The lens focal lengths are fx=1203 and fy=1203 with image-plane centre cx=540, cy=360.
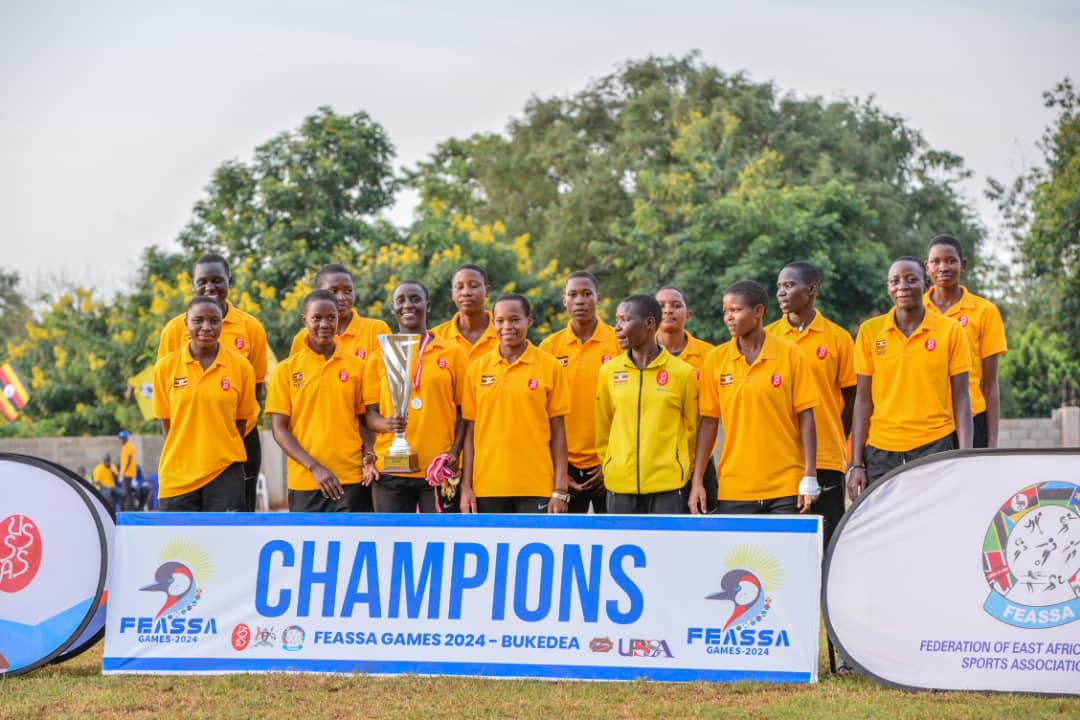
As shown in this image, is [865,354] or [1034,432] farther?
[1034,432]

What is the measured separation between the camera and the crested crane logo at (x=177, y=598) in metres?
6.57

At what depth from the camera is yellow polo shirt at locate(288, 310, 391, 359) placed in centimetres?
754

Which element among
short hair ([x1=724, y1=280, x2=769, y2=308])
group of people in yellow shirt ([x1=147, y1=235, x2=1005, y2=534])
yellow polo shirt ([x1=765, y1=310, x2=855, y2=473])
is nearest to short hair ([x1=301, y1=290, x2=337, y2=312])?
group of people in yellow shirt ([x1=147, y1=235, x2=1005, y2=534])

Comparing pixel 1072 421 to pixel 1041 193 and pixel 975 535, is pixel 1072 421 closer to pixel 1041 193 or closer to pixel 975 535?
pixel 1041 193

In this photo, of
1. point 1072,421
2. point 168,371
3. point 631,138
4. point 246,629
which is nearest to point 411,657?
point 246,629

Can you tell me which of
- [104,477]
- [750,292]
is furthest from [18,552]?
[104,477]

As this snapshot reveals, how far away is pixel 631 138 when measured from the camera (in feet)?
119

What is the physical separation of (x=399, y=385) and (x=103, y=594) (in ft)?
6.67

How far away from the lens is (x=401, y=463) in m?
Answer: 7.00

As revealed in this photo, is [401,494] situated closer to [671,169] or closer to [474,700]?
[474,700]

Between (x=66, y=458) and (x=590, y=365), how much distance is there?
19.1 meters

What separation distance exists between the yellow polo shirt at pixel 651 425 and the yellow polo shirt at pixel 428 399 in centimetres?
104

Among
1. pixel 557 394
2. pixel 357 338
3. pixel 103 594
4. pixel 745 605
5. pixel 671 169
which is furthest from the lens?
pixel 671 169

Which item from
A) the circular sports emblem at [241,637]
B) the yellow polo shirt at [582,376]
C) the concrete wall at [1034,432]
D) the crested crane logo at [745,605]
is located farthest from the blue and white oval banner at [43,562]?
the concrete wall at [1034,432]
